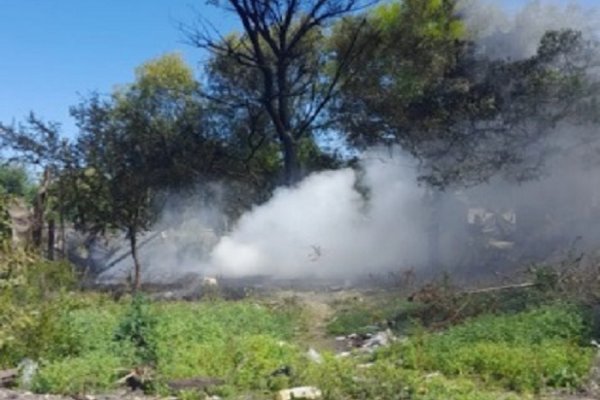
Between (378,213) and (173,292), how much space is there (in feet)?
24.8

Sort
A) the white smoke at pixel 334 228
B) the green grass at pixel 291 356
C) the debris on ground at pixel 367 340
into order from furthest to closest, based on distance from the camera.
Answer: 1. the white smoke at pixel 334 228
2. the debris on ground at pixel 367 340
3. the green grass at pixel 291 356

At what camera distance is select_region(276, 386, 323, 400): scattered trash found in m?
6.76

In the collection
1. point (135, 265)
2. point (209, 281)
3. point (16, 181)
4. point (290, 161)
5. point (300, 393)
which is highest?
point (16, 181)

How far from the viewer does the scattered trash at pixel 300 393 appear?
6758mm

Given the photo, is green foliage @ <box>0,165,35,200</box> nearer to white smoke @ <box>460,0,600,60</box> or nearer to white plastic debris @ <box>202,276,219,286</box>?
white plastic debris @ <box>202,276,219,286</box>

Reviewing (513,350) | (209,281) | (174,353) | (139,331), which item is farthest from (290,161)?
(513,350)

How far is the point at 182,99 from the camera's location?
24.8 meters

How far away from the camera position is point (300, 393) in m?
6.83

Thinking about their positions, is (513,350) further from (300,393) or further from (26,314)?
(26,314)

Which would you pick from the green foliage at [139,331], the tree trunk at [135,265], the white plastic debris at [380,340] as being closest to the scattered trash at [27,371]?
the green foliage at [139,331]

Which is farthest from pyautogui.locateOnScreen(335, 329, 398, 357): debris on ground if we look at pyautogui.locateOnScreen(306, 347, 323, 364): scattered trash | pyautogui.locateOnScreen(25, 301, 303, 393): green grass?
pyautogui.locateOnScreen(306, 347, 323, 364): scattered trash

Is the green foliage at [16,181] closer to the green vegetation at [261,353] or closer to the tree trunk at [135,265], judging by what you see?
the tree trunk at [135,265]

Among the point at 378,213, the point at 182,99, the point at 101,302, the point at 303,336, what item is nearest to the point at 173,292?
the point at 101,302

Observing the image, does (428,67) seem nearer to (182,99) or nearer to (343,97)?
(343,97)
